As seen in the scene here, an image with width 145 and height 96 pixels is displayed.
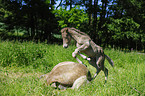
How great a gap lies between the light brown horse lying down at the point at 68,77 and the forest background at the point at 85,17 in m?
10.3

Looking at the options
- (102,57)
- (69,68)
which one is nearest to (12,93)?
(69,68)

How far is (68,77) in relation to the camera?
3.12 m

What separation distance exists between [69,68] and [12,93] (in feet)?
4.50

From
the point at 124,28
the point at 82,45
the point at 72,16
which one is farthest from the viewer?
the point at 124,28

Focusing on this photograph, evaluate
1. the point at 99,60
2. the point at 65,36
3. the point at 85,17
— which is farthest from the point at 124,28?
the point at 65,36

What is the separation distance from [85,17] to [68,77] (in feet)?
47.6

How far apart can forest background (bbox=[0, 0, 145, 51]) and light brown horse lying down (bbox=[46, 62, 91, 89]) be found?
10258 mm

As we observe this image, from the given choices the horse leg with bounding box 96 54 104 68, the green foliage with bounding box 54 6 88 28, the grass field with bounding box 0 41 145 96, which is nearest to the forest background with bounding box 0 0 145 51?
the green foliage with bounding box 54 6 88 28

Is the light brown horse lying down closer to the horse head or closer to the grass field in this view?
the grass field

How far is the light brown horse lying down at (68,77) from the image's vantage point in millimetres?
3065

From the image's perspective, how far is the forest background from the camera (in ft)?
45.9

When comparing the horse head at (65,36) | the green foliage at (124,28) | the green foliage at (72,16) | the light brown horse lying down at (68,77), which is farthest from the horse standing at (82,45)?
the green foliage at (124,28)

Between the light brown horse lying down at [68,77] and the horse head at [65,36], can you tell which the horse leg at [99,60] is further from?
the horse head at [65,36]

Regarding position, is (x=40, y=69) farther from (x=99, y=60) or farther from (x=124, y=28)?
(x=124, y=28)
